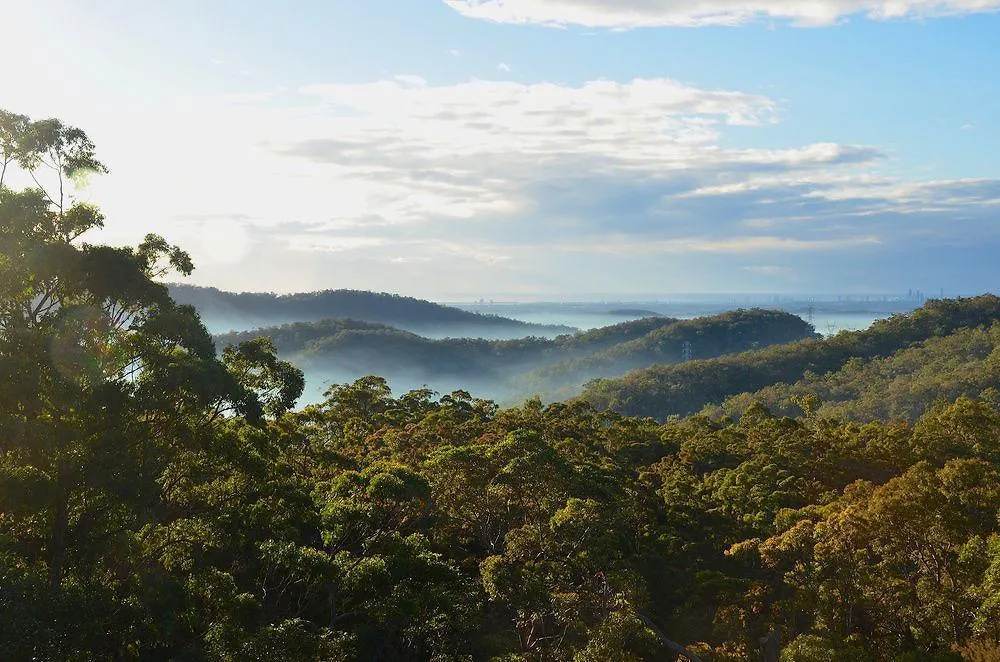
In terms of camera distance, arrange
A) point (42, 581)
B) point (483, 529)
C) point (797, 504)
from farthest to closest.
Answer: point (797, 504)
point (483, 529)
point (42, 581)

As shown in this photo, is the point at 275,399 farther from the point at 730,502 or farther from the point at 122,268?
the point at 730,502

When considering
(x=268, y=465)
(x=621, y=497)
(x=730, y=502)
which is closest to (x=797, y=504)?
(x=730, y=502)

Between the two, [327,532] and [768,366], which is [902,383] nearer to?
[768,366]

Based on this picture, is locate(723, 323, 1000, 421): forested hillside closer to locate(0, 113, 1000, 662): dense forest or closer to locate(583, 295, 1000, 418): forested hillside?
locate(583, 295, 1000, 418): forested hillside

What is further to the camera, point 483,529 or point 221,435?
point 483,529

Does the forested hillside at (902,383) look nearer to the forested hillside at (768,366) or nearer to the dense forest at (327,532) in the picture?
the forested hillside at (768,366)

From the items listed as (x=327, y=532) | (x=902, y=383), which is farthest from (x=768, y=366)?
(x=327, y=532)
